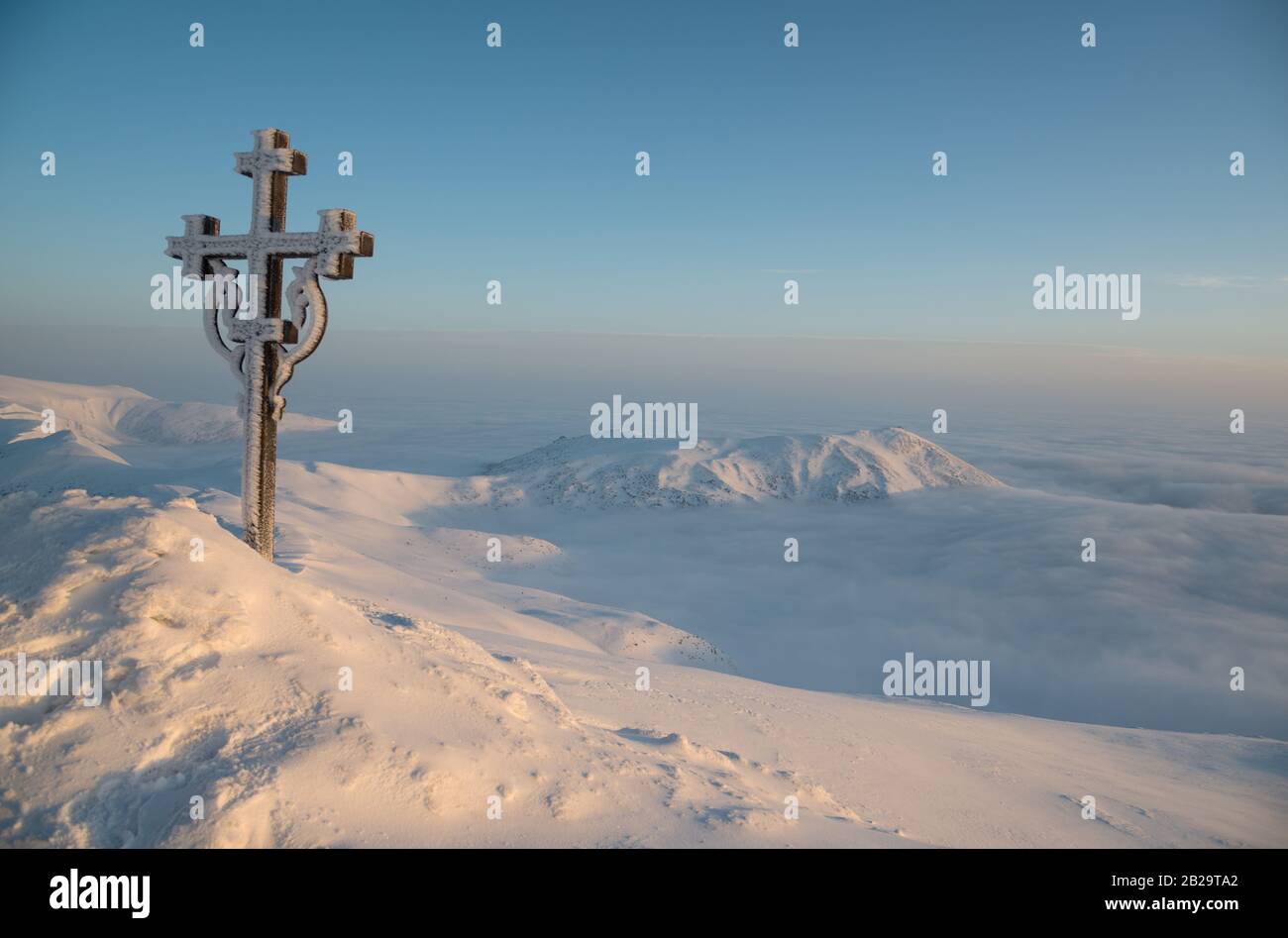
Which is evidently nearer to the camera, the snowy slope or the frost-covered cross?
the snowy slope

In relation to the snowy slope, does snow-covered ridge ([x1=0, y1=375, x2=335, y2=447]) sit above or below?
above

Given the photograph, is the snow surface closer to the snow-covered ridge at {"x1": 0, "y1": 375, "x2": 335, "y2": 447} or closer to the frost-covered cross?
the frost-covered cross

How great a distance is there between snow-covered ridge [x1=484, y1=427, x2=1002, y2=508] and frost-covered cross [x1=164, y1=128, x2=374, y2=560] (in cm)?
3984

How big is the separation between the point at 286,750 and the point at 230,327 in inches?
207

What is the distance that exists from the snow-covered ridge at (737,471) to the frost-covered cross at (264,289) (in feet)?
131

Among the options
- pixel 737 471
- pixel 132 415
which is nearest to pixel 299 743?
pixel 737 471

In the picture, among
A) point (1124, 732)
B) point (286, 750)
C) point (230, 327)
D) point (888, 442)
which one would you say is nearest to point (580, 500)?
point (888, 442)

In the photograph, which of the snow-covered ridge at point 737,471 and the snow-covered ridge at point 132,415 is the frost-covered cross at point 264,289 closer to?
the snow-covered ridge at point 737,471

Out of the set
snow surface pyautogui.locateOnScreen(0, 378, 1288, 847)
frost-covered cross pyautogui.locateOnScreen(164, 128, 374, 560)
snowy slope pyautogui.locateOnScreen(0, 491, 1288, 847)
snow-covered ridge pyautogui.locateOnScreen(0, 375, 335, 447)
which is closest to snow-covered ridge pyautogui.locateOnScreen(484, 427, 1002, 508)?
snow surface pyautogui.locateOnScreen(0, 378, 1288, 847)

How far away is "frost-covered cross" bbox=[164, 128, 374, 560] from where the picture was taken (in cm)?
718

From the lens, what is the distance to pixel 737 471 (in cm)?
5231

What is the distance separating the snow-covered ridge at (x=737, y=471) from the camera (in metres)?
49.0

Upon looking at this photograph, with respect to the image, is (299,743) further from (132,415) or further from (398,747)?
(132,415)

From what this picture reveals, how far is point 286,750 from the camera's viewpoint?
410 centimetres
